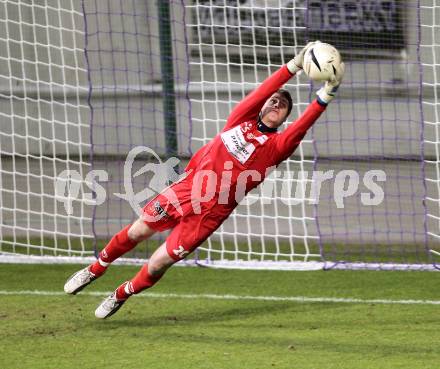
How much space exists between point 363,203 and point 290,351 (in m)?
4.37

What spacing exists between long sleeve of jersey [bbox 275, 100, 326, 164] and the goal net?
2988mm

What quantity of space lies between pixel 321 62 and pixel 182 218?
1.55m

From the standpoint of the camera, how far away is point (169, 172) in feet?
31.3

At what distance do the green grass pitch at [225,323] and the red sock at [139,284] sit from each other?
0.28 meters

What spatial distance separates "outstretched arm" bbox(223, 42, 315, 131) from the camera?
629cm

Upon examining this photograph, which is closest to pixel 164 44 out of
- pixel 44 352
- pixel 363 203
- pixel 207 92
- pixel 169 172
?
pixel 169 172

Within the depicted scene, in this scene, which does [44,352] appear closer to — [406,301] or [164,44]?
[406,301]

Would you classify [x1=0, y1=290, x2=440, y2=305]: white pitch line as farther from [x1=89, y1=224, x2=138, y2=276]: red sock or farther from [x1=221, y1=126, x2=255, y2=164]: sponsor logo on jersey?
[x1=221, y1=126, x2=255, y2=164]: sponsor logo on jersey

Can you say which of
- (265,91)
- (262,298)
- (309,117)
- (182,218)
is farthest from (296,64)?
(262,298)

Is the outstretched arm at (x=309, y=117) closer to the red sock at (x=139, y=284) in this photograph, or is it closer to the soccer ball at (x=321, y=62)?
the soccer ball at (x=321, y=62)

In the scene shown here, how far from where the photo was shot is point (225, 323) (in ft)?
23.4

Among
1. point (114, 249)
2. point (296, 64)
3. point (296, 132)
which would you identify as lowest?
point (114, 249)

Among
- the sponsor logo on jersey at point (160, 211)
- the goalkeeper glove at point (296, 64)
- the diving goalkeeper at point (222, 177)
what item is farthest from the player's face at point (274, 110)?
the sponsor logo on jersey at point (160, 211)

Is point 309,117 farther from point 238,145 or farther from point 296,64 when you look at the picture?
point 238,145
